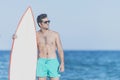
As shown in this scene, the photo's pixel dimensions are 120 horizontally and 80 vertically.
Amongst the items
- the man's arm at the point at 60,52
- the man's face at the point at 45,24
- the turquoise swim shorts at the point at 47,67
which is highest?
the man's face at the point at 45,24

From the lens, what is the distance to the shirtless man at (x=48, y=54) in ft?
22.6

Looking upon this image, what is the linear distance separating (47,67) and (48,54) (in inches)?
6.8

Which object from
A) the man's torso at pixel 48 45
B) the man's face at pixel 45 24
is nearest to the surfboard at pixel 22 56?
the man's torso at pixel 48 45

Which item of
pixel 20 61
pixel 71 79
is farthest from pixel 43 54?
pixel 71 79

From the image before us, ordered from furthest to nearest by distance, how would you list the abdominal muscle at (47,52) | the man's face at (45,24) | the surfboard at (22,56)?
the surfboard at (22,56), the abdominal muscle at (47,52), the man's face at (45,24)

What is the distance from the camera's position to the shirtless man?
6.89m

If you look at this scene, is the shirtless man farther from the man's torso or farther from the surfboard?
the surfboard

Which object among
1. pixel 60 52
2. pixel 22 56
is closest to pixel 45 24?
pixel 60 52

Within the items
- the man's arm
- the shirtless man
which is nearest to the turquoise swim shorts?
the shirtless man

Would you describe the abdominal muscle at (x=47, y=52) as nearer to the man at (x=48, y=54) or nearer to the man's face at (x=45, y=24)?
the man at (x=48, y=54)

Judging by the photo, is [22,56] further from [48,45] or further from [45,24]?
[45,24]

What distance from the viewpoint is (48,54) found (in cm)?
694

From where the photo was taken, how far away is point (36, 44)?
7.19 metres

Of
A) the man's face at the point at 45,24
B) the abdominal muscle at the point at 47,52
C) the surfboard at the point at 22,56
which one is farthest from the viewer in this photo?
the surfboard at the point at 22,56
